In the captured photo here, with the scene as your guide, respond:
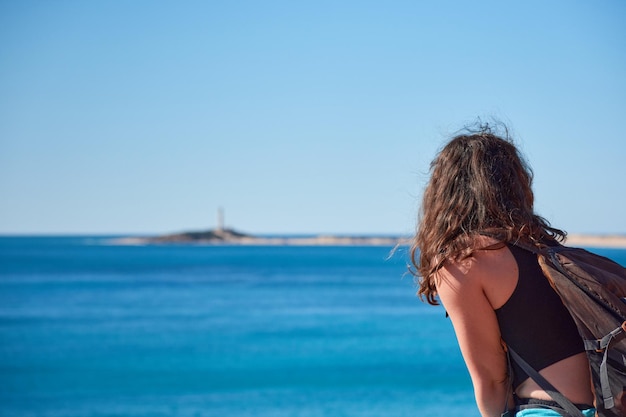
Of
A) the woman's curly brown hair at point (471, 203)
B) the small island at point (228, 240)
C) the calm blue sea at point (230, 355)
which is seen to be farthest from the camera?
the small island at point (228, 240)

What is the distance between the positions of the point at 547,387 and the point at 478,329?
219mm

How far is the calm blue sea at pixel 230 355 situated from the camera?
13539 millimetres

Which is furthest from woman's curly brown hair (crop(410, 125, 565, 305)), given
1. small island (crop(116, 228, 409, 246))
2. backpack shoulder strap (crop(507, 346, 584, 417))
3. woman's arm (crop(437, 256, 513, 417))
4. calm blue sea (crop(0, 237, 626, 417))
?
small island (crop(116, 228, 409, 246))

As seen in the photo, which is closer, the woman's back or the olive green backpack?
the olive green backpack

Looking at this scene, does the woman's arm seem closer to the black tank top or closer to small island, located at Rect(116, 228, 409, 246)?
the black tank top

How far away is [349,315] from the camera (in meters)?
27.4

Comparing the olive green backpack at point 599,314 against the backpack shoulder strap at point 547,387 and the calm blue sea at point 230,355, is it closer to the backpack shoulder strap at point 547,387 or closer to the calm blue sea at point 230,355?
the backpack shoulder strap at point 547,387

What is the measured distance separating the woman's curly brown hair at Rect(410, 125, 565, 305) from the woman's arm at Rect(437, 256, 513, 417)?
4cm

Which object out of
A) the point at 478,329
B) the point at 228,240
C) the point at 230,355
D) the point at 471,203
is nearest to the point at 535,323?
the point at 478,329

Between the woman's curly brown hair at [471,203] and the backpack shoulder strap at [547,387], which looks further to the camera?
the woman's curly brown hair at [471,203]

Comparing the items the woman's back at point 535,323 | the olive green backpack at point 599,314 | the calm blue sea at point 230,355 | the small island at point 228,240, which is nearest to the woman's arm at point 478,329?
the woman's back at point 535,323

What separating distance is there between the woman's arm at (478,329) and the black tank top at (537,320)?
0.20 ft

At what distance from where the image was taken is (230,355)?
19172mm

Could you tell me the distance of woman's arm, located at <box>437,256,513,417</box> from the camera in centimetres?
204
